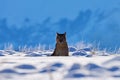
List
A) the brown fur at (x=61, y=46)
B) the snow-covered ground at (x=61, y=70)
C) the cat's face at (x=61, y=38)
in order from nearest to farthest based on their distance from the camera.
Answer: the snow-covered ground at (x=61, y=70), the brown fur at (x=61, y=46), the cat's face at (x=61, y=38)

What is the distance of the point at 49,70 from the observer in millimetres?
2984

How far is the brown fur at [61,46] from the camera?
9969 millimetres

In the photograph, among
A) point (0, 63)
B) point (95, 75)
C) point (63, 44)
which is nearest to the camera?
point (95, 75)

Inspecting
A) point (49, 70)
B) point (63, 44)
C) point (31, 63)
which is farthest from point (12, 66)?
point (63, 44)

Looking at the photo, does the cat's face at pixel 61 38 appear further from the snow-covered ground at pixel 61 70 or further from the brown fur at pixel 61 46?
the snow-covered ground at pixel 61 70

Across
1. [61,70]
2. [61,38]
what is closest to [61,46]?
[61,38]

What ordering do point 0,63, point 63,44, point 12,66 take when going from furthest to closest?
point 63,44, point 0,63, point 12,66

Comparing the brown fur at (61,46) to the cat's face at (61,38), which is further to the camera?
the cat's face at (61,38)

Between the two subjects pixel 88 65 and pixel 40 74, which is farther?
pixel 88 65

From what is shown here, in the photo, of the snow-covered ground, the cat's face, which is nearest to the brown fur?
the cat's face

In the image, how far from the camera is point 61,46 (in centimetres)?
1027

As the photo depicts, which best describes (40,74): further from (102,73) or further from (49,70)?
(102,73)

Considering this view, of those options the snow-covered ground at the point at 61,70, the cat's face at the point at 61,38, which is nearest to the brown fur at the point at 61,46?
the cat's face at the point at 61,38

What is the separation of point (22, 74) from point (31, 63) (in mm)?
427
